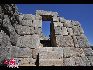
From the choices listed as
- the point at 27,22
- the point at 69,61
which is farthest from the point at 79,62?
the point at 27,22

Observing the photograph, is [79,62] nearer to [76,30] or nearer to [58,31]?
[58,31]

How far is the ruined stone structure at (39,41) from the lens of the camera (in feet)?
29.9

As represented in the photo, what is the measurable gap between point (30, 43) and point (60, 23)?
2505 millimetres

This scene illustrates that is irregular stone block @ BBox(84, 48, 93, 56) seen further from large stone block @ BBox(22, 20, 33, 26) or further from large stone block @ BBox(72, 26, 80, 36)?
large stone block @ BBox(22, 20, 33, 26)

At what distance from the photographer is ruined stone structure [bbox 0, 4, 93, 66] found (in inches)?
359

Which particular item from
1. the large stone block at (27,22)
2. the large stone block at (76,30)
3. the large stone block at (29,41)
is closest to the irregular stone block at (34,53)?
the large stone block at (29,41)

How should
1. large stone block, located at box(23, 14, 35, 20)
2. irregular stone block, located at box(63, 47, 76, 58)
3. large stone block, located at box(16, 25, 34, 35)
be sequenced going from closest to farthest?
irregular stone block, located at box(63, 47, 76, 58), large stone block, located at box(16, 25, 34, 35), large stone block, located at box(23, 14, 35, 20)

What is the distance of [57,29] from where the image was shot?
11203 mm

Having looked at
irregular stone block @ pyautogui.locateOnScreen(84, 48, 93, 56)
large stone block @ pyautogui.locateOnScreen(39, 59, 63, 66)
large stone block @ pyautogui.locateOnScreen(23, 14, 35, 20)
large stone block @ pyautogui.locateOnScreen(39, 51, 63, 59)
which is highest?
large stone block @ pyautogui.locateOnScreen(23, 14, 35, 20)

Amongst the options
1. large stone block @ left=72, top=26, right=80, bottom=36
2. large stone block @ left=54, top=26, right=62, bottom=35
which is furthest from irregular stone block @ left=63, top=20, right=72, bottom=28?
large stone block @ left=54, top=26, right=62, bottom=35

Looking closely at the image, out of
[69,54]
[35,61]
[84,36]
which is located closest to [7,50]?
[35,61]
